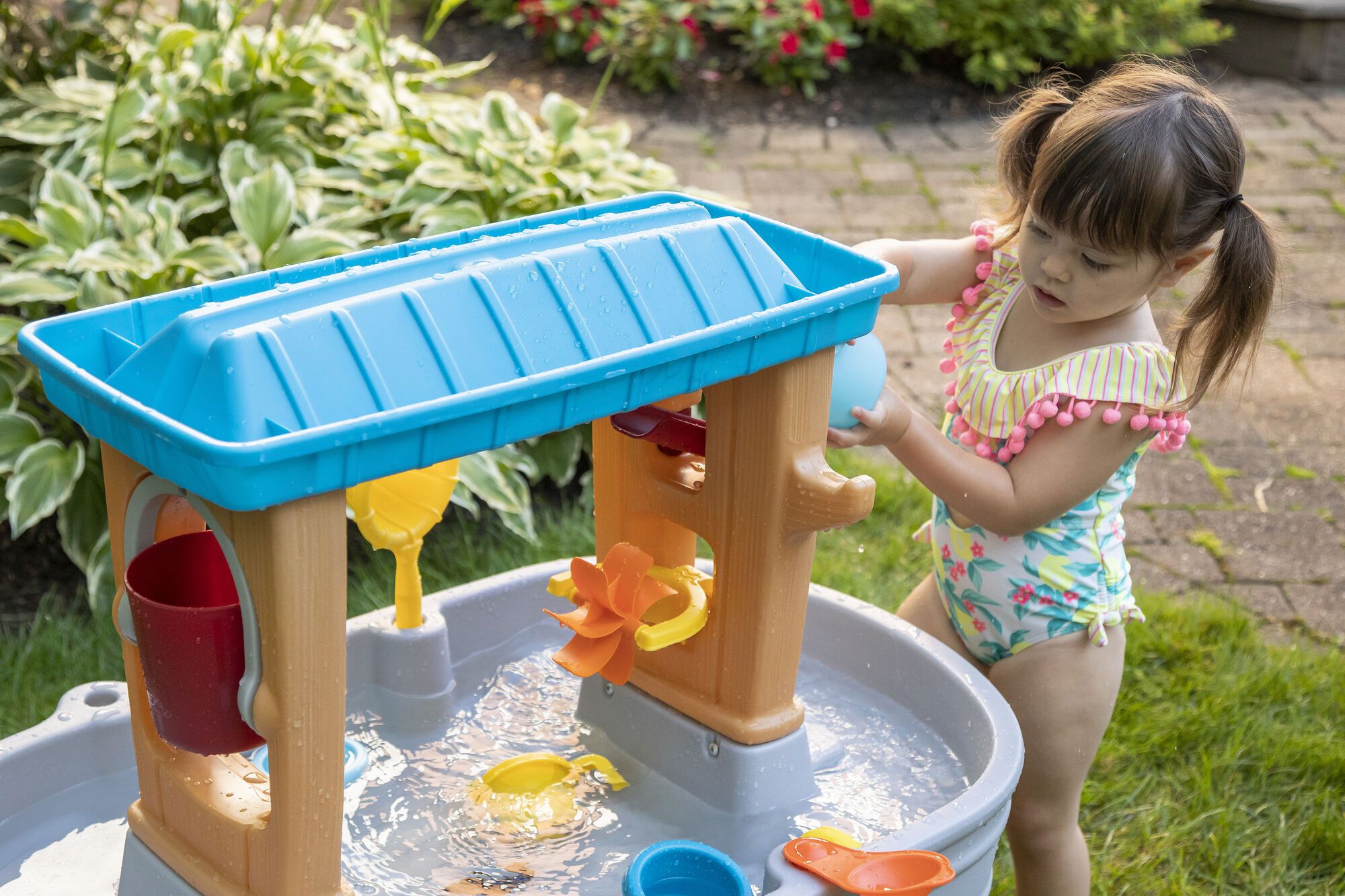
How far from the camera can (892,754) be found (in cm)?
178

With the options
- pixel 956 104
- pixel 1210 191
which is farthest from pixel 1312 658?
pixel 956 104

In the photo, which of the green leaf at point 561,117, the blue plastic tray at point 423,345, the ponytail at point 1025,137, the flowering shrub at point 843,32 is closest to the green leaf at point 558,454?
the green leaf at point 561,117

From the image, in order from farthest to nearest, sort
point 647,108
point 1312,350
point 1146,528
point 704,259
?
point 647,108, point 1312,350, point 1146,528, point 704,259

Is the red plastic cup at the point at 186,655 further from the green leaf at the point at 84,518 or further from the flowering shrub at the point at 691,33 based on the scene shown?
the flowering shrub at the point at 691,33

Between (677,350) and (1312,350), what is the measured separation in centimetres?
321

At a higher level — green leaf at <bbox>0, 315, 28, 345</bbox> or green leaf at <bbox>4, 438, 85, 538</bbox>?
green leaf at <bbox>0, 315, 28, 345</bbox>

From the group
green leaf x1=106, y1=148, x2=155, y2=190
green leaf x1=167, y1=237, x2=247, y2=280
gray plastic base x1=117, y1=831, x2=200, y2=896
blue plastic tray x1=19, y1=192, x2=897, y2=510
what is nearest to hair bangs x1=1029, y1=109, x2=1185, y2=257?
blue plastic tray x1=19, y1=192, x2=897, y2=510

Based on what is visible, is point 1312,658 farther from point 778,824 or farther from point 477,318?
point 477,318

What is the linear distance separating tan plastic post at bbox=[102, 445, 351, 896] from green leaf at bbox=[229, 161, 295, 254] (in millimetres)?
1468

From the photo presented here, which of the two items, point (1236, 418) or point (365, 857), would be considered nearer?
point (365, 857)

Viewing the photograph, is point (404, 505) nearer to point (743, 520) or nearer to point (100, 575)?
point (743, 520)

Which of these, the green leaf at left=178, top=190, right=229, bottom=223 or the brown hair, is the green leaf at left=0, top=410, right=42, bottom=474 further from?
the brown hair

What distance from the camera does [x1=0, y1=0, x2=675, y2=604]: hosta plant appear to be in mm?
2529

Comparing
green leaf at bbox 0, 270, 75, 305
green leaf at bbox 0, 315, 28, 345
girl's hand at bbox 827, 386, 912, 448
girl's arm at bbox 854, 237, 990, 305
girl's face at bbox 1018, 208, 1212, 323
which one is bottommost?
green leaf at bbox 0, 315, 28, 345
